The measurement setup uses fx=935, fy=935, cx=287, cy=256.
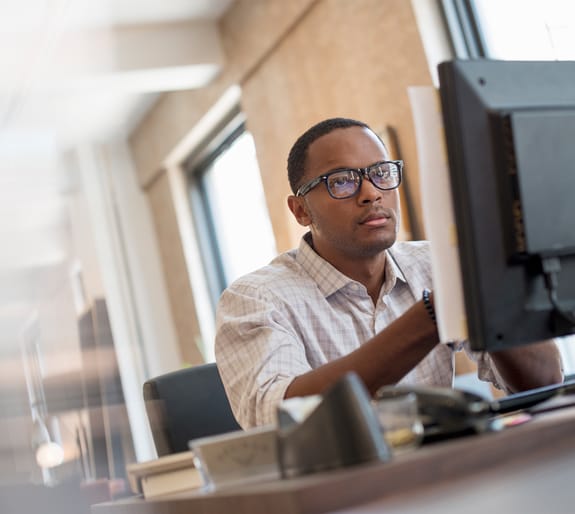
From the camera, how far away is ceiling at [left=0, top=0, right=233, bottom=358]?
487 cm

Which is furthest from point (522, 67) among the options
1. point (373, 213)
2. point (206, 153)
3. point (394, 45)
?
point (206, 153)

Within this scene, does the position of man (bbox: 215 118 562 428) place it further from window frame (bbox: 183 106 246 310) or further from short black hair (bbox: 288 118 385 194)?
window frame (bbox: 183 106 246 310)

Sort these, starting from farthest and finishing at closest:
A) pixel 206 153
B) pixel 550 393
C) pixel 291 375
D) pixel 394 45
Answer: pixel 206 153 → pixel 394 45 → pixel 291 375 → pixel 550 393

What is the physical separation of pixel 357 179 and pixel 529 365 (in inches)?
18.9

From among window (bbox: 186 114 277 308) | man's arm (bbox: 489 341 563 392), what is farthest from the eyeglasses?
window (bbox: 186 114 277 308)

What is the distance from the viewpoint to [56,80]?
564 cm

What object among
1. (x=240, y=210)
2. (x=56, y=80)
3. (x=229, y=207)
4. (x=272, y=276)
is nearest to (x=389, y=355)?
(x=272, y=276)

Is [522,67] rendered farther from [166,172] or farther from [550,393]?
[166,172]

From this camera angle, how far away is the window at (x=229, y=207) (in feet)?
20.3

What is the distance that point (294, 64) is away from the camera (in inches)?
201

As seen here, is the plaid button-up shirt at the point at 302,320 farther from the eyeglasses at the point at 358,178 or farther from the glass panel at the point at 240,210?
the glass panel at the point at 240,210

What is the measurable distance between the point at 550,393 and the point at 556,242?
0.27m

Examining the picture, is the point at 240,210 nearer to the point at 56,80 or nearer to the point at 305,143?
the point at 56,80

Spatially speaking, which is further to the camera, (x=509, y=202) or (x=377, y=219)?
(x=377, y=219)
